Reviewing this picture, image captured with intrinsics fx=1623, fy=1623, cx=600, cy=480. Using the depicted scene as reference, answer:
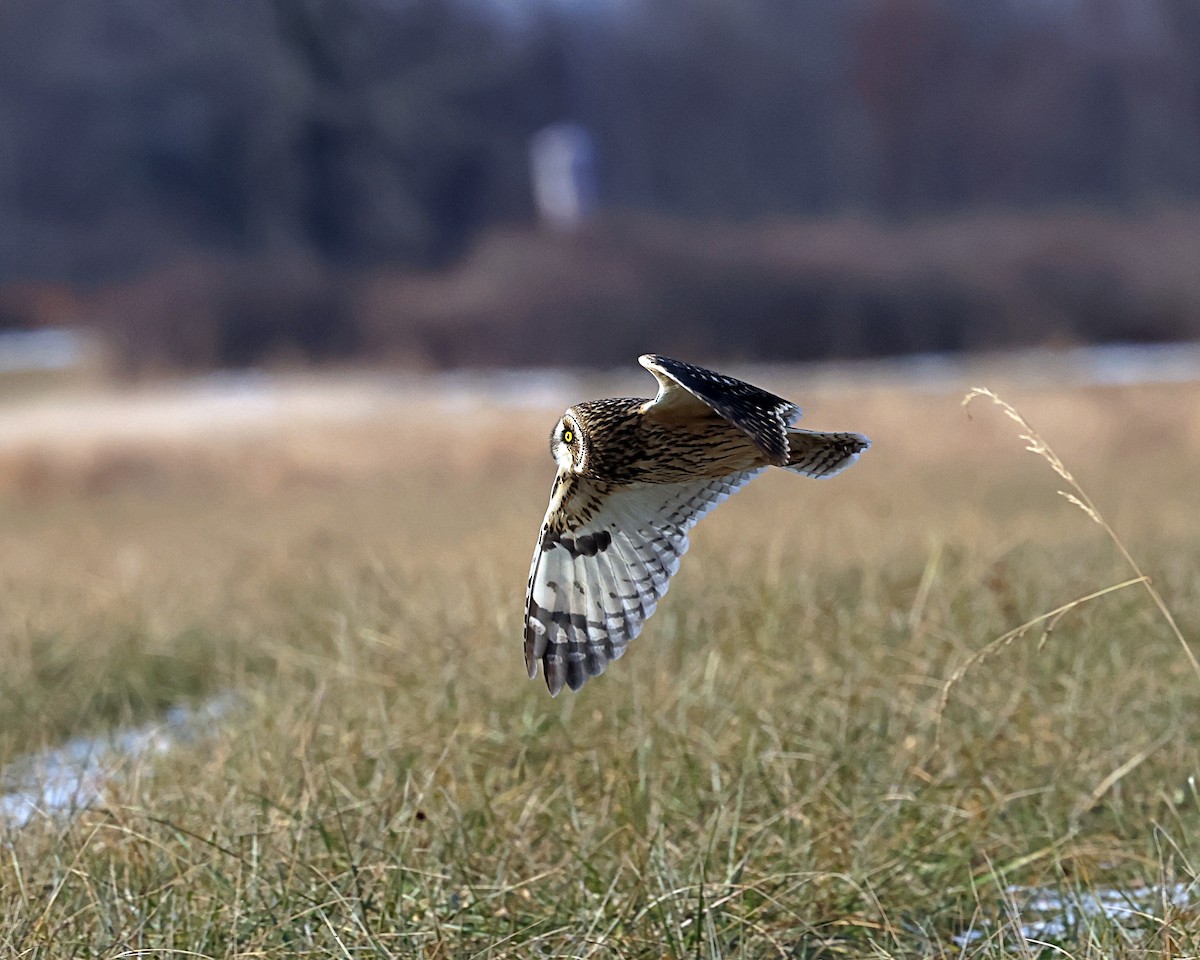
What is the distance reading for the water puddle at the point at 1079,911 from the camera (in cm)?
230

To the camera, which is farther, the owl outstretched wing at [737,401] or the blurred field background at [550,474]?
the blurred field background at [550,474]

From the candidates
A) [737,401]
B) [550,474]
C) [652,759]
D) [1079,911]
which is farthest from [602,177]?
[737,401]

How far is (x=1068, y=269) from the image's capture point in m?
13.9

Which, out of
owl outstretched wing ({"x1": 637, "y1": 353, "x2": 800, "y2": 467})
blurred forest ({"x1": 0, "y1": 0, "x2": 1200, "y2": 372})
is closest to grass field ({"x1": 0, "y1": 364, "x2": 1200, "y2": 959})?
owl outstretched wing ({"x1": 637, "y1": 353, "x2": 800, "y2": 467})

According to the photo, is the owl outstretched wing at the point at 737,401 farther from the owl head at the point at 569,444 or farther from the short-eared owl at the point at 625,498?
the owl head at the point at 569,444

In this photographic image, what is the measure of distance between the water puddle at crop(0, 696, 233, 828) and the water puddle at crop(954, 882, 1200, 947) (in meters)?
1.45

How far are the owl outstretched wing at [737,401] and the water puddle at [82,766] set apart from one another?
49.8 inches

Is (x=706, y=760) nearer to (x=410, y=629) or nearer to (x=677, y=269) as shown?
(x=410, y=629)

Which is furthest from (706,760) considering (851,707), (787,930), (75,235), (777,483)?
(75,235)

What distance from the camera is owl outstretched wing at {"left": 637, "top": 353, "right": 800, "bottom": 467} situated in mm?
1909

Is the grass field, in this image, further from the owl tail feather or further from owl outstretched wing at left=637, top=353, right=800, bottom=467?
owl outstretched wing at left=637, top=353, right=800, bottom=467

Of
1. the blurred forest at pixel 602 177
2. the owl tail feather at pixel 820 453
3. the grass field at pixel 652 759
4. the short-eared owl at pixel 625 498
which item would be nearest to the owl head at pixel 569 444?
the short-eared owl at pixel 625 498

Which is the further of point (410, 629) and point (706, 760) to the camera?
point (410, 629)

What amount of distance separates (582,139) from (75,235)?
609 centimetres
